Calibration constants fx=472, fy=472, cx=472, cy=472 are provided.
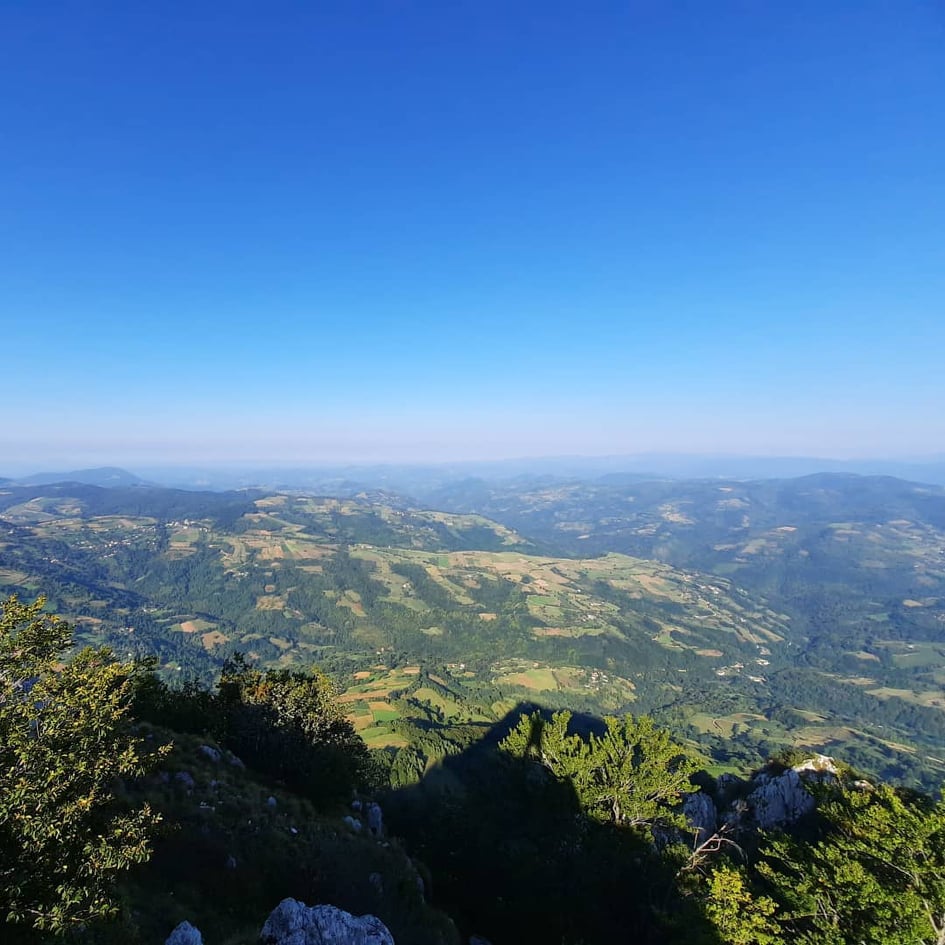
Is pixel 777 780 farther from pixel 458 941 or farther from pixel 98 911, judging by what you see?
pixel 98 911

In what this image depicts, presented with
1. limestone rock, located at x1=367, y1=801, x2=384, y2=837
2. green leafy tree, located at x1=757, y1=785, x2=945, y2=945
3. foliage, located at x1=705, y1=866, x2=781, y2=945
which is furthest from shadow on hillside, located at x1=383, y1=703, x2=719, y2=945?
green leafy tree, located at x1=757, y1=785, x2=945, y2=945

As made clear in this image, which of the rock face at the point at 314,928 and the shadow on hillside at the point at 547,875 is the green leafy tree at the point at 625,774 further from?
the rock face at the point at 314,928

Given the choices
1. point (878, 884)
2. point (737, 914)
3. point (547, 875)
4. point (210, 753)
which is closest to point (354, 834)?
point (210, 753)

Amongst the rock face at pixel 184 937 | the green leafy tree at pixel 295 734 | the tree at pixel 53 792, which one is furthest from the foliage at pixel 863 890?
the green leafy tree at pixel 295 734

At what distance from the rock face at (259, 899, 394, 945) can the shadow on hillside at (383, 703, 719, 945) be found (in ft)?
60.1

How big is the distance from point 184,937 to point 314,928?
474 centimetres

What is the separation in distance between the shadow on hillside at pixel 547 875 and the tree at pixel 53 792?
101 ft

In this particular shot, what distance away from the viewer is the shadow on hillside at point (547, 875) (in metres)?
33.4

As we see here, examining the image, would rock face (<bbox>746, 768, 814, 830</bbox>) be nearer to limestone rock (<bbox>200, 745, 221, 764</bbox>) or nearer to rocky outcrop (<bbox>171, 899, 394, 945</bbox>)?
rocky outcrop (<bbox>171, 899, 394, 945</bbox>)

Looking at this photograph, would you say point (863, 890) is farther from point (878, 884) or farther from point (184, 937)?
point (184, 937)

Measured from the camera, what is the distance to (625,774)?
37156 millimetres

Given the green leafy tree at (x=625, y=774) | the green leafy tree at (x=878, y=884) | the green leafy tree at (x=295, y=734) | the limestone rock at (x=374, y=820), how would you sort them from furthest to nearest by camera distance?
the green leafy tree at (x=295, y=734) → the limestone rock at (x=374, y=820) → the green leafy tree at (x=625, y=774) → the green leafy tree at (x=878, y=884)

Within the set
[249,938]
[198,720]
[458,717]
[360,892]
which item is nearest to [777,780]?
[360,892]

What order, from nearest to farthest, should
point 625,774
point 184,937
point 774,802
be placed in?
1. point 184,937
2. point 625,774
3. point 774,802
